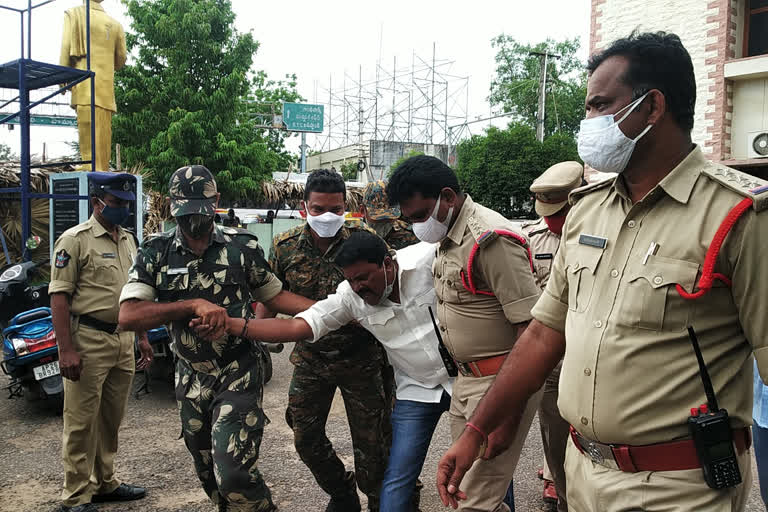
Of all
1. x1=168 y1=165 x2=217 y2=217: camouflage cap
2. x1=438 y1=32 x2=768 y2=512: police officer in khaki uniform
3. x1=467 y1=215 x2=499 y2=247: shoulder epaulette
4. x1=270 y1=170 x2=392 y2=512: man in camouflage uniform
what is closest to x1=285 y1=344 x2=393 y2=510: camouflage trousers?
x1=270 y1=170 x2=392 y2=512: man in camouflage uniform

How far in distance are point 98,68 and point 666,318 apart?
8.38 m

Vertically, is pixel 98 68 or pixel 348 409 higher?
pixel 98 68

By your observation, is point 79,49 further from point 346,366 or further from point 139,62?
point 139,62

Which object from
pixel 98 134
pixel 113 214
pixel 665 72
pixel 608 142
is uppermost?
pixel 98 134

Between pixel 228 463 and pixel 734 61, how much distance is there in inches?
466

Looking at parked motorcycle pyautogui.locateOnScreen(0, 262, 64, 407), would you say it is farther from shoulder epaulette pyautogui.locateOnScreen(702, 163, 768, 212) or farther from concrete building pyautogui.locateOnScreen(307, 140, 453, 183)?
concrete building pyautogui.locateOnScreen(307, 140, 453, 183)

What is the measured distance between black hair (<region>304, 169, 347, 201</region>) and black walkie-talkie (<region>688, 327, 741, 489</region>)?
2760 millimetres

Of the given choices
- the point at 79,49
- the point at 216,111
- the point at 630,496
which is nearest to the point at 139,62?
the point at 216,111

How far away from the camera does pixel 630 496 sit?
66.7 inches

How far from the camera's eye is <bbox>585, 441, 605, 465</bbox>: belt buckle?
5.83 ft

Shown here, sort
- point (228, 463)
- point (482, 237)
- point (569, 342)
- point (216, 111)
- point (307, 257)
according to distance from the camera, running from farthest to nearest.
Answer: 1. point (216, 111)
2. point (307, 257)
3. point (228, 463)
4. point (482, 237)
5. point (569, 342)

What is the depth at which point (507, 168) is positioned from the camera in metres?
20.9

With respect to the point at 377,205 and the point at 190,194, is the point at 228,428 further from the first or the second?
the point at 377,205

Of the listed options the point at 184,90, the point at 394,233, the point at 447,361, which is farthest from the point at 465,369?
the point at 184,90
